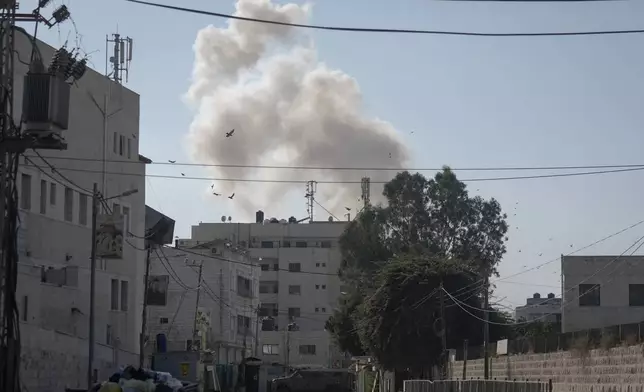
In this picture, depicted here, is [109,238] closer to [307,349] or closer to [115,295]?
[115,295]

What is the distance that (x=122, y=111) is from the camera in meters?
59.6

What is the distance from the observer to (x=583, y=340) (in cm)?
2647

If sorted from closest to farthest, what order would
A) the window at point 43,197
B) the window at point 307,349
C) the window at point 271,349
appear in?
the window at point 43,197
the window at point 271,349
the window at point 307,349

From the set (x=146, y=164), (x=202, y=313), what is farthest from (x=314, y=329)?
(x=146, y=164)

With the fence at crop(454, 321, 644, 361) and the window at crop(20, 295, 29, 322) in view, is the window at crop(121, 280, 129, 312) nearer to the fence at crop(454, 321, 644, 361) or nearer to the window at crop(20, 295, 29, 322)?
the window at crop(20, 295, 29, 322)

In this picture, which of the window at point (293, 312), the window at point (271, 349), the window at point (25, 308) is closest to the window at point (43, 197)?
the window at point (25, 308)

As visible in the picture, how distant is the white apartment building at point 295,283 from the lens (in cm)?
10019

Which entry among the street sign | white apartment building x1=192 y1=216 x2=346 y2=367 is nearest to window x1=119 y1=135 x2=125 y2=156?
the street sign

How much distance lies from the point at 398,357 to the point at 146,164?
2231 cm

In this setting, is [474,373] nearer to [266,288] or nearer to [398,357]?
[398,357]

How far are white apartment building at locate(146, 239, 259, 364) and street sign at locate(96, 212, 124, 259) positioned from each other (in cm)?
2840

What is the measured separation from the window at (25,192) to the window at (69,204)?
4.57m

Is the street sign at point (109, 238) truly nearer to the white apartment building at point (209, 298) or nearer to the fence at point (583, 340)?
the fence at point (583, 340)

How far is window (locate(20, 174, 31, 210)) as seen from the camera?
157 feet
